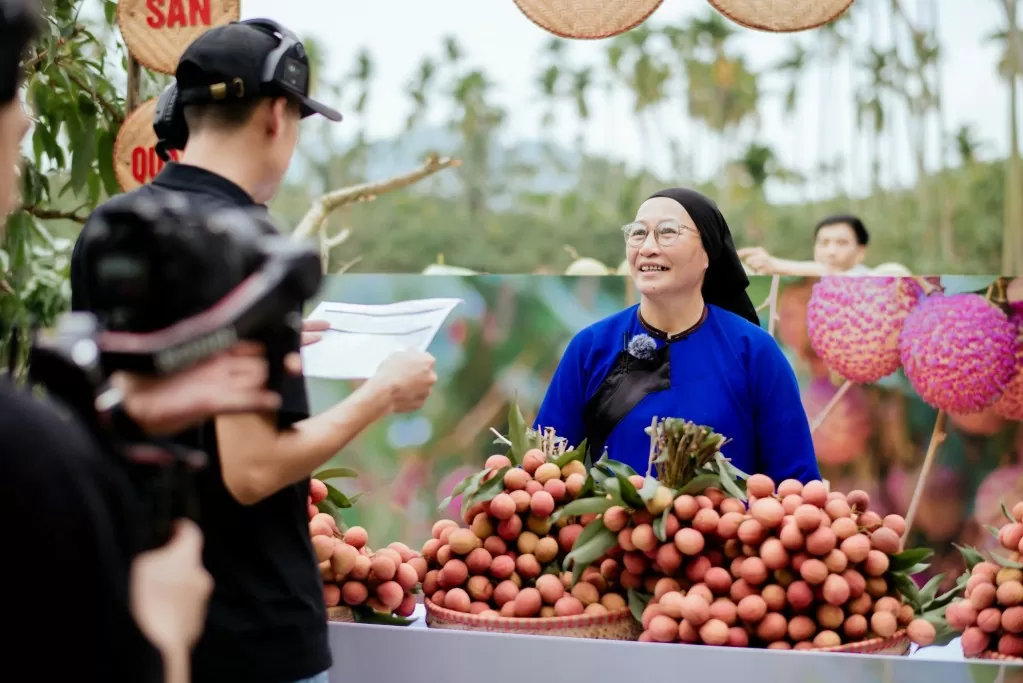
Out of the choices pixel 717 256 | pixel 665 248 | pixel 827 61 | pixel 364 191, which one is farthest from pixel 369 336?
pixel 827 61

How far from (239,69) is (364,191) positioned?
2902 mm

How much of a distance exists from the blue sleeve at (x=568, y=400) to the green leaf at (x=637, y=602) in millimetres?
888

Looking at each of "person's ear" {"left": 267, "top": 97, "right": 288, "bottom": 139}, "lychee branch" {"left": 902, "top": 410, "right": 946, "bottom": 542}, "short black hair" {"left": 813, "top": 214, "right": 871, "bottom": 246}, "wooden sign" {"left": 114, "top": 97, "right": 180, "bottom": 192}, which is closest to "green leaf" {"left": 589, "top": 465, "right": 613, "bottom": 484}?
"person's ear" {"left": 267, "top": 97, "right": 288, "bottom": 139}

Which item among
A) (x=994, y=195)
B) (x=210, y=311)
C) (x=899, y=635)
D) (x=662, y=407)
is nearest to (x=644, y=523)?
(x=899, y=635)

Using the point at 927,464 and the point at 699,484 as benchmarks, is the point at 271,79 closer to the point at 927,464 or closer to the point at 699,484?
the point at 699,484

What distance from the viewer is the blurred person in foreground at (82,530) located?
2.85ft

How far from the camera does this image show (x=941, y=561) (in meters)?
4.66

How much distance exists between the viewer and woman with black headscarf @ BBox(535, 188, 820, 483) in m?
2.99

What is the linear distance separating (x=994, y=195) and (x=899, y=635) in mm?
18227

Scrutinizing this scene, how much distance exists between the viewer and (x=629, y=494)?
2260 mm

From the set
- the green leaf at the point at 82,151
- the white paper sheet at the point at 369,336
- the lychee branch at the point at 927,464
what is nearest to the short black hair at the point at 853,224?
the lychee branch at the point at 927,464

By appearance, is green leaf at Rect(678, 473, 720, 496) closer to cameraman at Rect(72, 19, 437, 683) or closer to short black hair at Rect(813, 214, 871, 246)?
cameraman at Rect(72, 19, 437, 683)

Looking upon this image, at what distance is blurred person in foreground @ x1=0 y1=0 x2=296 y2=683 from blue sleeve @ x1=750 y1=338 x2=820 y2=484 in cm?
213

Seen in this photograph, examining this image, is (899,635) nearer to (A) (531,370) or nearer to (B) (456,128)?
(A) (531,370)
